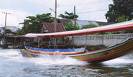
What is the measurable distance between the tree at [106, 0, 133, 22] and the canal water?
34.1m

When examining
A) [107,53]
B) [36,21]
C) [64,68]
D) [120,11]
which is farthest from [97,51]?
[36,21]

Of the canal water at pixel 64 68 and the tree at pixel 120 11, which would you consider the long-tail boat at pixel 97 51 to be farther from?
the tree at pixel 120 11

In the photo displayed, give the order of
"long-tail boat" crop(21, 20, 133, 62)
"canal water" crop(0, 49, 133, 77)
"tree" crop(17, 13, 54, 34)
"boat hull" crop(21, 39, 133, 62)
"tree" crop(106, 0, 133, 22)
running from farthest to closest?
"tree" crop(17, 13, 54, 34) < "tree" crop(106, 0, 133, 22) < "boat hull" crop(21, 39, 133, 62) < "long-tail boat" crop(21, 20, 133, 62) < "canal water" crop(0, 49, 133, 77)

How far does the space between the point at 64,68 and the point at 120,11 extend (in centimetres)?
4297

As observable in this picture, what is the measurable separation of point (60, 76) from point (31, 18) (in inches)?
2171

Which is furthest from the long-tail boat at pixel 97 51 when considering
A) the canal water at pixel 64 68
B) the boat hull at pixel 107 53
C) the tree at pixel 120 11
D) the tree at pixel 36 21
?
the tree at pixel 36 21

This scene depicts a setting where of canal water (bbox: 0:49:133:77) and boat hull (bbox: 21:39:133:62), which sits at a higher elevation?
boat hull (bbox: 21:39:133:62)

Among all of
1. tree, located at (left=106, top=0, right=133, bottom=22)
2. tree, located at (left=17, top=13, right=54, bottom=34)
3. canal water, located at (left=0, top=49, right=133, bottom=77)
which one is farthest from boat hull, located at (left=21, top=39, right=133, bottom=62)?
tree, located at (left=17, top=13, right=54, bottom=34)

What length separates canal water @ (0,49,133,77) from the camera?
20797 millimetres

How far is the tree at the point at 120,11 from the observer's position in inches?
2494

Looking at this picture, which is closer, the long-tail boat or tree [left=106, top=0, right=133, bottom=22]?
the long-tail boat

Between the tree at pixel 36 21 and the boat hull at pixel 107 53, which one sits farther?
the tree at pixel 36 21

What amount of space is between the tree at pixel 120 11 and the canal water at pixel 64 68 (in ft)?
112

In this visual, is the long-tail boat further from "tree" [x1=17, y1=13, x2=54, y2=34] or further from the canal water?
"tree" [x1=17, y1=13, x2=54, y2=34]
